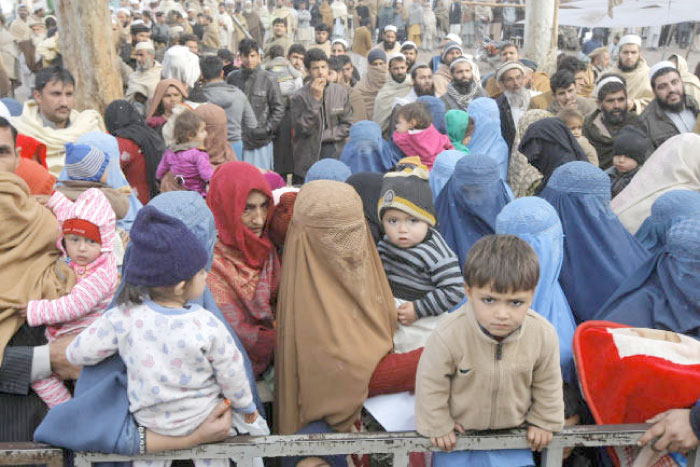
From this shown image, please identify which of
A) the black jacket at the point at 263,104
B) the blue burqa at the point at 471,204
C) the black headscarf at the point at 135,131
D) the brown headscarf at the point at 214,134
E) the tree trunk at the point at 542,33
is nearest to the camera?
the blue burqa at the point at 471,204

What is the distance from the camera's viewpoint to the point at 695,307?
2.51 m

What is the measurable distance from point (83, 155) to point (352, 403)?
6.87 feet

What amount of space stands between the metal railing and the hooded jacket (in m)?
5.05

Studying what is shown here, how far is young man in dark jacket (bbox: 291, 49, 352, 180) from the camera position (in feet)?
23.2

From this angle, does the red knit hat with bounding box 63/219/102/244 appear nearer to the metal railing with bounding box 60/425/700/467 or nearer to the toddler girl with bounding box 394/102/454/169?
the metal railing with bounding box 60/425/700/467

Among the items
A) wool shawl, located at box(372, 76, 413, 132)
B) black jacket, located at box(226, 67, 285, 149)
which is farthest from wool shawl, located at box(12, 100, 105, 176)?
wool shawl, located at box(372, 76, 413, 132)

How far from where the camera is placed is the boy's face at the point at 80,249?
8.73 ft

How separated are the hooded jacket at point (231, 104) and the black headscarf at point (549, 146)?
3.09 meters

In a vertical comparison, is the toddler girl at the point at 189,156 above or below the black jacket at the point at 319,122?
above

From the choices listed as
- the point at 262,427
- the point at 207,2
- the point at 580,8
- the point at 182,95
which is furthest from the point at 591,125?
the point at 207,2

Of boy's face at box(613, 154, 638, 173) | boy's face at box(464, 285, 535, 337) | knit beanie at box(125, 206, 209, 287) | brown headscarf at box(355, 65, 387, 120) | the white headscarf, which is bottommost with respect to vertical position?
brown headscarf at box(355, 65, 387, 120)

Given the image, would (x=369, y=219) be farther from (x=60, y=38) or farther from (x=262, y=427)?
(x=60, y=38)

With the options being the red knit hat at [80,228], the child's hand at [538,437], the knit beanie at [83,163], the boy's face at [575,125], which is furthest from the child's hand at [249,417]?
the boy's face at [575,125]

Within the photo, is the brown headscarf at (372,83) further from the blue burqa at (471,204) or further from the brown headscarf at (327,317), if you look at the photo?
the brown headscarf at (327,317)
